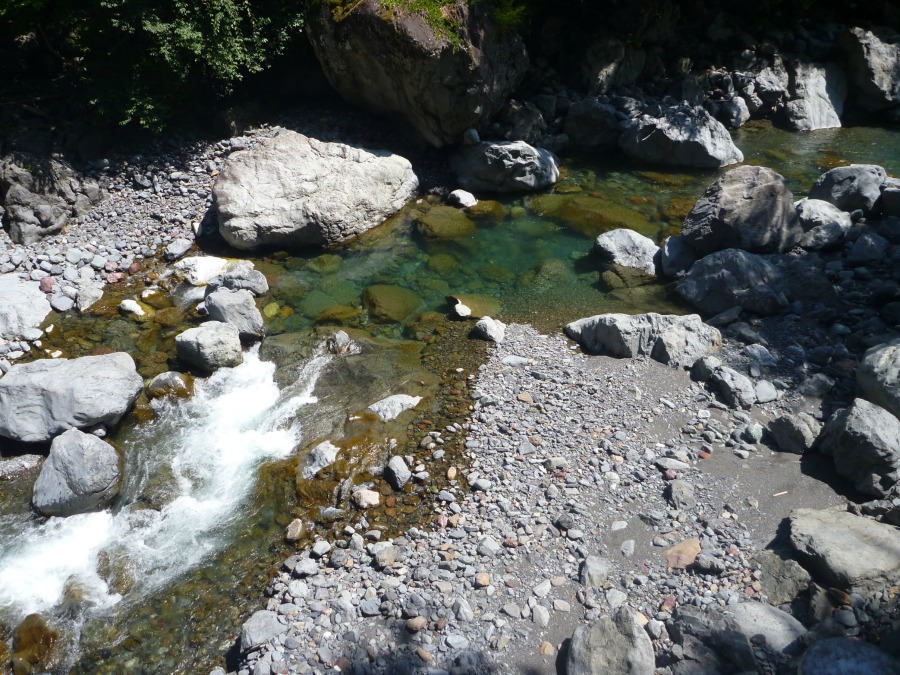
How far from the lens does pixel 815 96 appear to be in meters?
16.7

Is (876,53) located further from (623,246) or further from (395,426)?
(395,426)

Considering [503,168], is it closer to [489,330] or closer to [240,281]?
[489,330]

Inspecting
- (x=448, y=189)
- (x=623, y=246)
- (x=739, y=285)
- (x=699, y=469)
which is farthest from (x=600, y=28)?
(x=699, y=469)

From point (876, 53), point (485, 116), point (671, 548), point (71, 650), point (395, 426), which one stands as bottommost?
point (71, 650)

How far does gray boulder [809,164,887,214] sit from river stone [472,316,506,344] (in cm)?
684

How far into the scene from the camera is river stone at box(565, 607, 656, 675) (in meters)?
4.80

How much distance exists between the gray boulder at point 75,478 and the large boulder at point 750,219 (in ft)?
30.6

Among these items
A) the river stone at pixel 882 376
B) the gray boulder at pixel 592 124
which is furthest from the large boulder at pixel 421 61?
the river stone at pixel 882 376

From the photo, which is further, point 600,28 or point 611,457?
point 600,28

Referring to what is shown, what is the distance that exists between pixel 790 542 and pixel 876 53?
16.3m

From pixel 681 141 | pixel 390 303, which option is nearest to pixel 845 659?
pixel 390 303

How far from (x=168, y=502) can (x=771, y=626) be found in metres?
6.12

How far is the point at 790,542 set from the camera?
18.5 feet

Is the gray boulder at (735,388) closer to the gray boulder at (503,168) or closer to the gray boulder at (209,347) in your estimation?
the gray boulder at (209,347)
